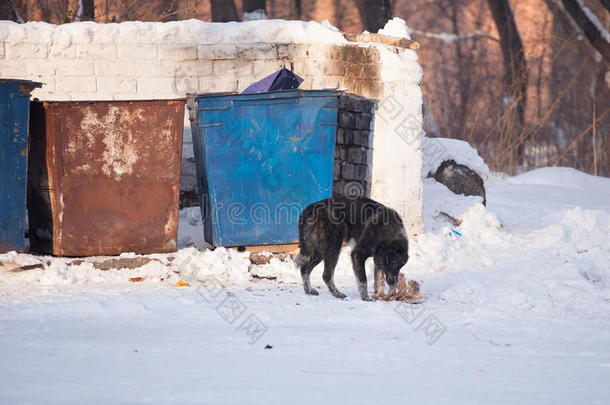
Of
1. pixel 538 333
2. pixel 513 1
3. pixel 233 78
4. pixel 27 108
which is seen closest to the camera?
pixel 538 333

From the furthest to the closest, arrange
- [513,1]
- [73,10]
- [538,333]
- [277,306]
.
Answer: [513,1], [73,10], [277,306], [538,333]

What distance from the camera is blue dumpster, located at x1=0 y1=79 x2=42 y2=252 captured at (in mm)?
7383

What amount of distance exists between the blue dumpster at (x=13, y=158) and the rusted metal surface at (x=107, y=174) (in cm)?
21

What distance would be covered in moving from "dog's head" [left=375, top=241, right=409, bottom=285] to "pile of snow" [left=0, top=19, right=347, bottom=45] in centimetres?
318

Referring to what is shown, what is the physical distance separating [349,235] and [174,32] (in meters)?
3.41

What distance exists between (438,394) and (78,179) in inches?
179

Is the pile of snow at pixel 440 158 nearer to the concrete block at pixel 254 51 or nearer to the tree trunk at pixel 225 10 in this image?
the concrete block at pixel 254 51

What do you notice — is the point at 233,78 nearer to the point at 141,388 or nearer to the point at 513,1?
the point at 141,388

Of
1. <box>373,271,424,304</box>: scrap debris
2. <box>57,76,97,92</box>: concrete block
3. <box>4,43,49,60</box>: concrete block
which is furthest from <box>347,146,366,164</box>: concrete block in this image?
<box>4,43,49,60</box>: concrete block

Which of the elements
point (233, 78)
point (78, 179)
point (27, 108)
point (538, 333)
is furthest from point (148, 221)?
point (538, 333)

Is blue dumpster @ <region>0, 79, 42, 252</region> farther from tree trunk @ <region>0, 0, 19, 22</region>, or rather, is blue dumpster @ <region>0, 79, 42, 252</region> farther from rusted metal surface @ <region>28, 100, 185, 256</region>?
tree trunk @ <region>0, 0, 19, 22</region>

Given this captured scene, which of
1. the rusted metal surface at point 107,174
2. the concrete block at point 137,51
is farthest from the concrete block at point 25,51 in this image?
the rusted metal surface at point 107,174

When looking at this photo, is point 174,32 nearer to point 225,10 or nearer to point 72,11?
point 72,11

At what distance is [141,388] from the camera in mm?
3975
